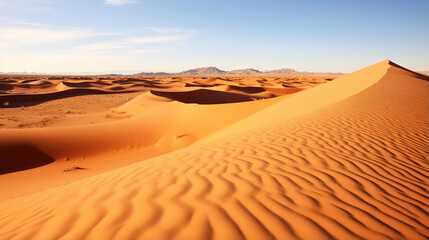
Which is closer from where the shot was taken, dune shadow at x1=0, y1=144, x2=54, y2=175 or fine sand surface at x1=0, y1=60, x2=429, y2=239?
fine sand surface at x1=0, y1=60, x2=429, y2=239

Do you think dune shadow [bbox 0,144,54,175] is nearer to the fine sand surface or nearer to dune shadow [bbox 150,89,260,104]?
the fine sand surface

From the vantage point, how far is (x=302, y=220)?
2.06 meters

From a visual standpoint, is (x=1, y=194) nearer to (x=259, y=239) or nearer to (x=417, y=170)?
(x=259, y=239)

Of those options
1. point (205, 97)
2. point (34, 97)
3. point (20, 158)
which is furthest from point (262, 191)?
point (34, 97)

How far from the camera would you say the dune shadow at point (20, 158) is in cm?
682

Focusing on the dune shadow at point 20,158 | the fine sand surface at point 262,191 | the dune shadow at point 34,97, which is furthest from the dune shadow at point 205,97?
the fine sand surface at point 262,191

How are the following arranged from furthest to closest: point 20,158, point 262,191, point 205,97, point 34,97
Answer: point 205,97
point 34,97
point 20,158
point 262,191

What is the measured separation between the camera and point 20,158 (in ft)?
23.6

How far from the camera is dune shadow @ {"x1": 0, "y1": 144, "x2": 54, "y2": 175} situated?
682 centimetres

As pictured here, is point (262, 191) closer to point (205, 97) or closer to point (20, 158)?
point (20, 158)

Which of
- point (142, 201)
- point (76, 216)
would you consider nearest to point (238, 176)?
point (142, 201)

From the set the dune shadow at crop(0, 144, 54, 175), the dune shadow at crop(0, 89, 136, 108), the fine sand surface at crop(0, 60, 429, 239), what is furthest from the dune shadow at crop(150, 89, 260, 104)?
the fine sand surface at crop(0, 60, 429, 239)

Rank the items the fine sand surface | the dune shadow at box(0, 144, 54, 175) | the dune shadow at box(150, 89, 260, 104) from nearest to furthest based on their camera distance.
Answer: the fine sand surface < the dune shadow at box(0, 144, 54, 175) < the dune shadow at box(150, 89, 260, 104)

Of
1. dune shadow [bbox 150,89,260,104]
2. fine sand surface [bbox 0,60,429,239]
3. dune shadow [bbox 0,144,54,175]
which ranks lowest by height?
dune shadow [bbox 150,89,260,104]
